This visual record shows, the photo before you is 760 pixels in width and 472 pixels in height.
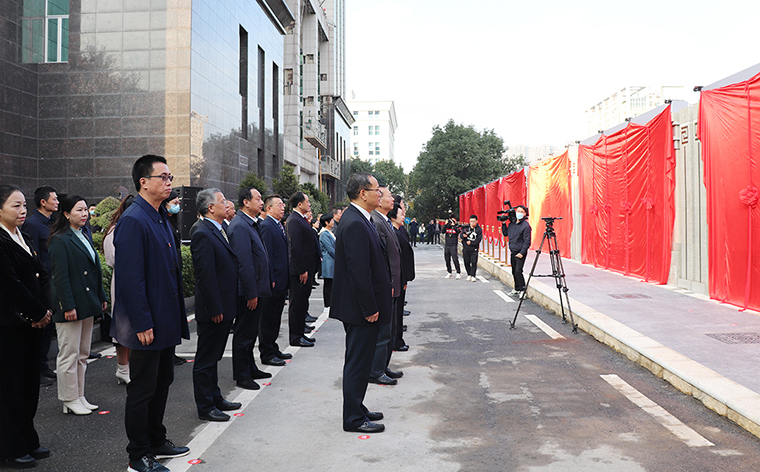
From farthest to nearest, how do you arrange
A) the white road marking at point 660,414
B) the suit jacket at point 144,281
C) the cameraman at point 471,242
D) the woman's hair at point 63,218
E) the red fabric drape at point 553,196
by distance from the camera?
the red fabric drape at point 553,196, the cameraman at point 471,242, the woman's hair at point 63,218, the white road marking at point 660,414, the suit jacket at point 144,281

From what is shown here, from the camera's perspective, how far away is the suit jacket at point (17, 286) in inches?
149

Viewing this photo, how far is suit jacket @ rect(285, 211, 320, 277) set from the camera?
7.66m

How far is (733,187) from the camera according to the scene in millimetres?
8938

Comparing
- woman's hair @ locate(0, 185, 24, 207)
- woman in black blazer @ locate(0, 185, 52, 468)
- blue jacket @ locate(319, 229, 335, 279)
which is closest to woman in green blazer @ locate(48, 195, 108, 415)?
woman in black blazer @ locate(0, 185, 52, 468)

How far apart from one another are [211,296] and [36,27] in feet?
70.2

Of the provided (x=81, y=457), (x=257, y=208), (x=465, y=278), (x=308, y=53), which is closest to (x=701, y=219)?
(x=465, y=278)

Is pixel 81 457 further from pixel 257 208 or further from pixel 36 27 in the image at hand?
pixel 36 27

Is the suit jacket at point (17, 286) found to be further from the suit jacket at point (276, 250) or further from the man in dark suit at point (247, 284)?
the suit jacket at point (276, 250)

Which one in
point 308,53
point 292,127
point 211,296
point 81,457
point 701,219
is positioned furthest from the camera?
point 308,53

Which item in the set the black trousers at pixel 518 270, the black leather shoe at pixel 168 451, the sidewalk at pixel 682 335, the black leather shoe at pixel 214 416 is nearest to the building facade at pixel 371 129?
the black trousers at pixel 518 270

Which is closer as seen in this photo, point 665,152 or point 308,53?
point 665,152

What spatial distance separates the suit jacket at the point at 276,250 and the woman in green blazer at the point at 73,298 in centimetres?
206

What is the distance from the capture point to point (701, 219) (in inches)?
412

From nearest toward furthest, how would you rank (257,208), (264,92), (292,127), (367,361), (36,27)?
1. (367,361)
2. (257,208)
3. (36,27)
4. (264,92)
5. (292,127)
